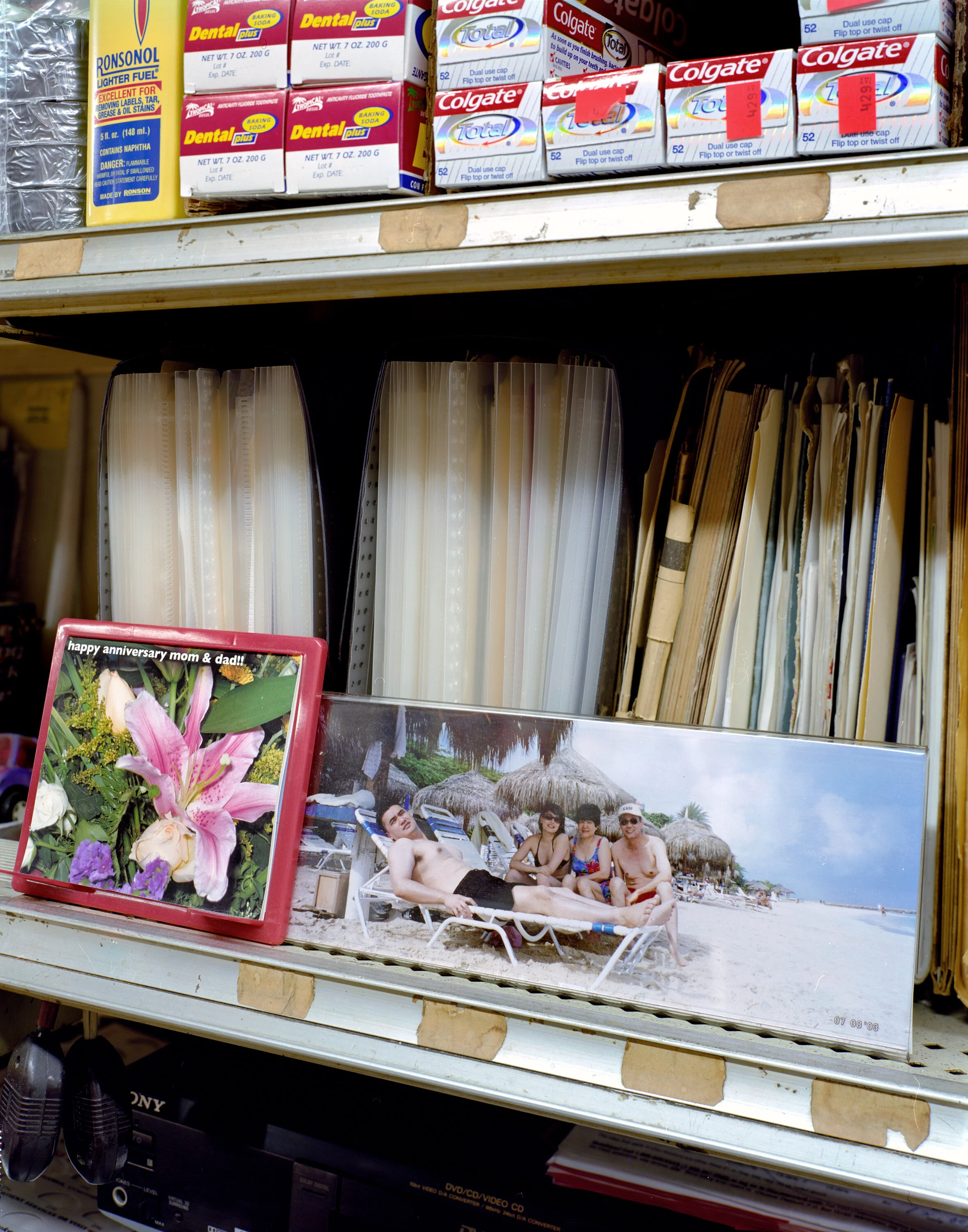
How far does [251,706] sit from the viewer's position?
844 mm

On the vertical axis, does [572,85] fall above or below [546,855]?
above

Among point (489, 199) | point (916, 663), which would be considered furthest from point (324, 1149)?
point (489, 199)

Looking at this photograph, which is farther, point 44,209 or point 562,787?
point 44,209

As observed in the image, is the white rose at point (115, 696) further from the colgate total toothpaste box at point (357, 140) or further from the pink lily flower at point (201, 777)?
the colgate total toothpaste box at point (357, 140)

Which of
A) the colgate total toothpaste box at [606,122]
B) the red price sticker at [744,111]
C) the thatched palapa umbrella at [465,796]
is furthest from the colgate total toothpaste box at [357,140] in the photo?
the thatched palapa umbrella at [465,796]

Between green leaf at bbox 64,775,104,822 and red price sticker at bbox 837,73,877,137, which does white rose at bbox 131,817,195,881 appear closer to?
green leaf at bbox 64,775,104,822

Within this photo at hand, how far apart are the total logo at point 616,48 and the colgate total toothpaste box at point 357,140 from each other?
0.16 metres

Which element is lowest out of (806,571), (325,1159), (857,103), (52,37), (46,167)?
(325,1159)

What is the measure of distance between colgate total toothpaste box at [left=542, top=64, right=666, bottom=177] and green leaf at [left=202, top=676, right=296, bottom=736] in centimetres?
49

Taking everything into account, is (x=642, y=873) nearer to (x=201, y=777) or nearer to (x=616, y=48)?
(x=201, y=777)

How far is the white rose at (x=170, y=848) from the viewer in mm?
839

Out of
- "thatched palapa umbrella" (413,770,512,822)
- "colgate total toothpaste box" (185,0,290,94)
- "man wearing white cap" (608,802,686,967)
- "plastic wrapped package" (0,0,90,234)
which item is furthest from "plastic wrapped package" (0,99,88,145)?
"man wearing white cap" (608,802,686,967)

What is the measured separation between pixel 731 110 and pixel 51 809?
84cm

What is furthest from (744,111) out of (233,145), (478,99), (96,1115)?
(96,1115)
